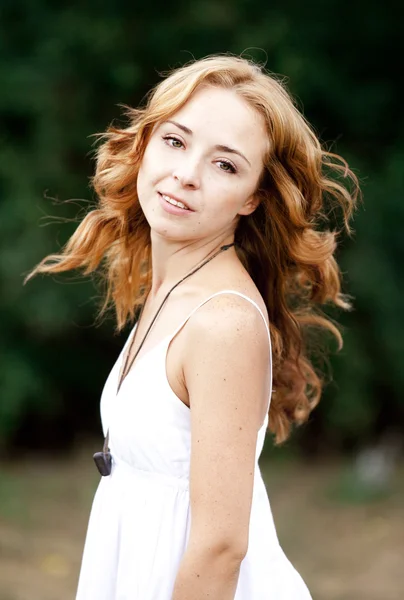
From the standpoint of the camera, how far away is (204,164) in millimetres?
1734

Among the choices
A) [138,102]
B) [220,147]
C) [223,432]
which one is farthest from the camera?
[138,102]

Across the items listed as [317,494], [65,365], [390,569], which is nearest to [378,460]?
[317,494]

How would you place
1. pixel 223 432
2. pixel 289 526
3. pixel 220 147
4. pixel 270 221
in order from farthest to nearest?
1. pixel 289 526
2. pixel 270 221
3. pixel 220 147
4. pixel 223 432

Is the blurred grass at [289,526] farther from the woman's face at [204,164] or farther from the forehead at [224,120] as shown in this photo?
the forehead at [224,120]

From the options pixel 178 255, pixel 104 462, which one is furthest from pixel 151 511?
pixel 178 255

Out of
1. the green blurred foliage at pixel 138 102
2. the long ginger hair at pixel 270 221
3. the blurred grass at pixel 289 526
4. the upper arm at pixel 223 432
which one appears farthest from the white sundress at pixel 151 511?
the green blurred foliage at pixel 138 102

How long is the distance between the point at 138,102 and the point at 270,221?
3.48m

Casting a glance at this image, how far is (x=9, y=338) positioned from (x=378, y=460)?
248 centimetres

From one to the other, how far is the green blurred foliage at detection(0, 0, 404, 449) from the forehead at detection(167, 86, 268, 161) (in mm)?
3155

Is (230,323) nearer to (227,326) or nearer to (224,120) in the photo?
(227,326)

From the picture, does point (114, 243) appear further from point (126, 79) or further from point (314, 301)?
point (126, 79)

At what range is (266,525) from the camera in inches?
73.4

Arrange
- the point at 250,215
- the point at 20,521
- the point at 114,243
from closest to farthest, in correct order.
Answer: the point at 250,215 < the point at 114,243 < the point at 20,521

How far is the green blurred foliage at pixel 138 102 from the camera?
16.4 ft
